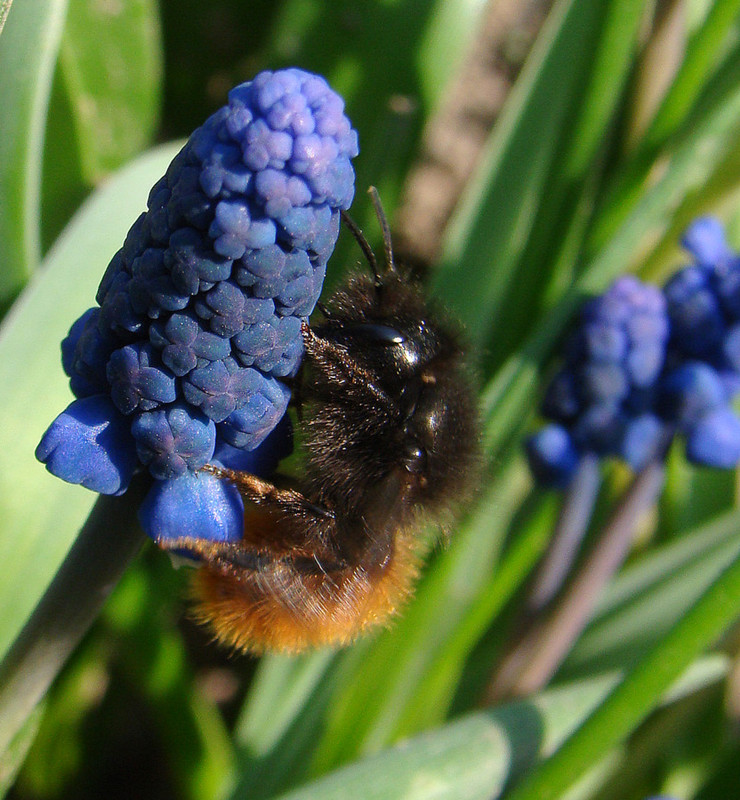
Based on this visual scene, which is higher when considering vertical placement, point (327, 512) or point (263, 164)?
point (263, 164)

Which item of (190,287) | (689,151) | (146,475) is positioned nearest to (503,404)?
(689,151)

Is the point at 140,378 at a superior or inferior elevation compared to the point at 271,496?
superior

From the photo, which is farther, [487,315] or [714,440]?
[487,315]

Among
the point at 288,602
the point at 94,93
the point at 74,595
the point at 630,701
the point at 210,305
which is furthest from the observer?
the point at 94,93

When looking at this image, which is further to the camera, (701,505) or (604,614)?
(701,505)

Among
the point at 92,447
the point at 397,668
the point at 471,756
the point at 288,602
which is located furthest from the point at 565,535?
the point at 92,447

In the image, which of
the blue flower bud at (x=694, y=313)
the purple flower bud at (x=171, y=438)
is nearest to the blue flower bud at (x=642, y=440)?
the blue flower bud at (x=694, y=313)

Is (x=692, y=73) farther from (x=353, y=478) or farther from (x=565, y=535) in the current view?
(x=353, y=478)

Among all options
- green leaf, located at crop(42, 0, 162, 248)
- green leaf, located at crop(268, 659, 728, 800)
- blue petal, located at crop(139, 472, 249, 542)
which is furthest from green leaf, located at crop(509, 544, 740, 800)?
green leaf, located at crop(42, 0, 162, 248)

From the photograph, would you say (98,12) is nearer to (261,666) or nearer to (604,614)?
(261,666)
